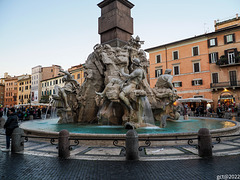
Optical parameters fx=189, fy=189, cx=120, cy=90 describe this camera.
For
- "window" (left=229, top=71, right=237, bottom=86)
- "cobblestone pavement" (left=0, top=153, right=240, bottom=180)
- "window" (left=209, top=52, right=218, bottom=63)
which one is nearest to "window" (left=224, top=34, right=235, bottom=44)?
"window" (left=209, top=52, right=218, bottom=63)

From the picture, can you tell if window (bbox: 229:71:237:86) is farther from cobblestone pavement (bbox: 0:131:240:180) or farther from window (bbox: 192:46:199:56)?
cobblestone pavement (bbox: 0:131:240:180)

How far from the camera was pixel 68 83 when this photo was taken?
11617 millimetres

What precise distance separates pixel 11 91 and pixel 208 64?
262ft

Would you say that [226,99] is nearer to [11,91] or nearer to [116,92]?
[116,92]

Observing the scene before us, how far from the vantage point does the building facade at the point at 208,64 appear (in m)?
29.8

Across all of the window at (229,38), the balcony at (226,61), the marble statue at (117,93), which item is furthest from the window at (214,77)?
the marble statue at (117,93)

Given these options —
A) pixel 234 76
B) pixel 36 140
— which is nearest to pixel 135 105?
pixel 36 140

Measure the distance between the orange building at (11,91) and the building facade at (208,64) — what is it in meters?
66.5

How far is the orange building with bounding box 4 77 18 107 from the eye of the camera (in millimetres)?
80312

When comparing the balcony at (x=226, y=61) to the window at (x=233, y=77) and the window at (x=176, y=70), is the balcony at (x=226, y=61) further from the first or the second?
the window at (x=176, y=70)

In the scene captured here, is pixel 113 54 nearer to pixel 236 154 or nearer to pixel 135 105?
pixel 135 105

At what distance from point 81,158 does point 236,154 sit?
3.82 m

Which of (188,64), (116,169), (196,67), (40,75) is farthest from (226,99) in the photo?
(40,75)

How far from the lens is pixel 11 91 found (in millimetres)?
82062
